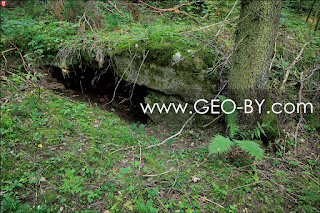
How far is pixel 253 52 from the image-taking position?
325cm

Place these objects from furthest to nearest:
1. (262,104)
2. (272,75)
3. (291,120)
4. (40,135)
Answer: (272,75), (291,120), (262,104), (40,135)

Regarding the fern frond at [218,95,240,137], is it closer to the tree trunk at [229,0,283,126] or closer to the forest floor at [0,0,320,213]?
the tree trunk at [229,0,283,126]

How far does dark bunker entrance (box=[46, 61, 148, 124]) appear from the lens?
5.47 m

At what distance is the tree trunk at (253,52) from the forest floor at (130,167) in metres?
1.01

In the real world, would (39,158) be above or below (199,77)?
below

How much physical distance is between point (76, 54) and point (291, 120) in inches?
228

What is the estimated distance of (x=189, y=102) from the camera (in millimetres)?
4629

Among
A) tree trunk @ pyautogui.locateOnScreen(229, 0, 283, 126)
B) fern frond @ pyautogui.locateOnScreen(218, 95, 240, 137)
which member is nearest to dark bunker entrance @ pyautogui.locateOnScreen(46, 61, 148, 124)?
fern frond @ pyautogui.locateOnScreen(218, 95, 240, 137)

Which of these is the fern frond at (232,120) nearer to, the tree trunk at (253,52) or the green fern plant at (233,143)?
the green fern plant at (233,143)

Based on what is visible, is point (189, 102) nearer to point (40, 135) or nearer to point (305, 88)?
point (305, 88)

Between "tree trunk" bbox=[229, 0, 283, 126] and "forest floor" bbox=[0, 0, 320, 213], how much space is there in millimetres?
1009

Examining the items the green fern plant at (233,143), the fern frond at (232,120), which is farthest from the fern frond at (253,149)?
the fern frond at (232,120)

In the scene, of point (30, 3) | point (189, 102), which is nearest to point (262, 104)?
point (189, 102)

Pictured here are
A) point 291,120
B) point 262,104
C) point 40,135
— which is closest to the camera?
point 40,135
